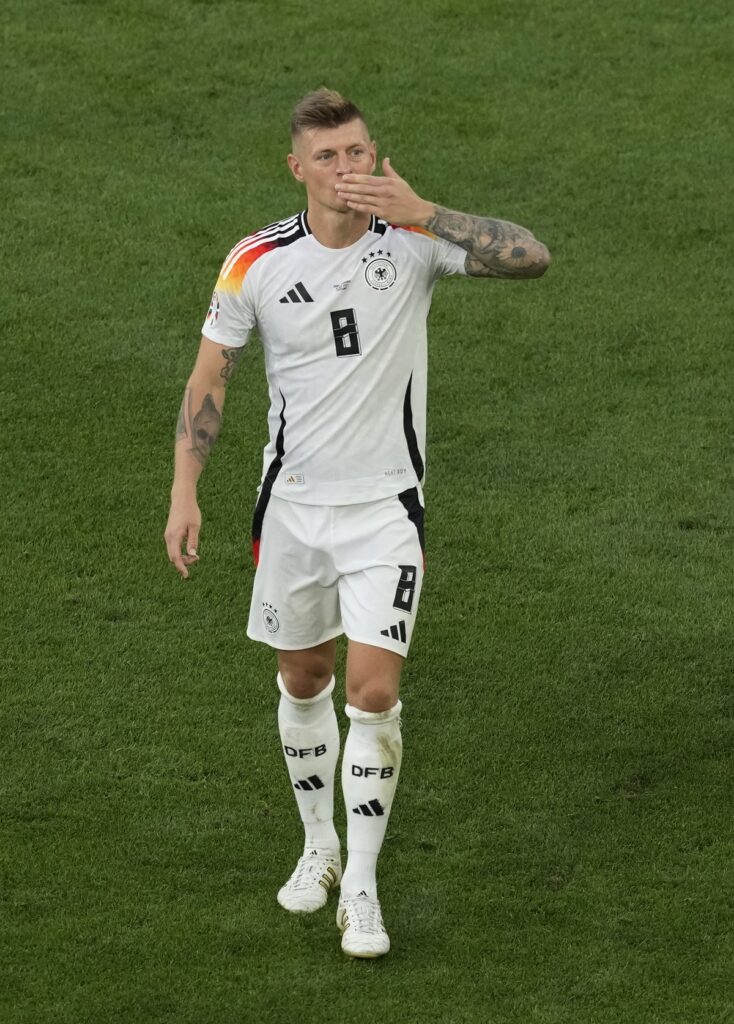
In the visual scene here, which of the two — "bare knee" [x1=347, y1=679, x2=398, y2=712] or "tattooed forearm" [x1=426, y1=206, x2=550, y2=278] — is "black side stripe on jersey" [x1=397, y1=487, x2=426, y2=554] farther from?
"tattooed forearm" [x1=426, y1=206, x2=550, y2=278]

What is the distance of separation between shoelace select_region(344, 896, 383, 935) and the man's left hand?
222cm

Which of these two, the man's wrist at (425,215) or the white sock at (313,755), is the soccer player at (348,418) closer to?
the man's wrist at (425,215)

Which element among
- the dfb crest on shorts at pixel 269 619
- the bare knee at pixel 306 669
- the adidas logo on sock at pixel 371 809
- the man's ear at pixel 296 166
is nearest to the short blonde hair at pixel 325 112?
the man's ear at pixel 296 166

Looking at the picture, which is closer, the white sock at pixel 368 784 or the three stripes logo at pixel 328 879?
the white sock at pixel 368 784

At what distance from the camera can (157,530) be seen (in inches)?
340

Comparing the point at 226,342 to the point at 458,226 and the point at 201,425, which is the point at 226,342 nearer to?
the point at 201,425

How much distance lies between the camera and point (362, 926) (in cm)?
→ 590

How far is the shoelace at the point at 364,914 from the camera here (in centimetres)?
590

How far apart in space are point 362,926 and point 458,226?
2.28 meters

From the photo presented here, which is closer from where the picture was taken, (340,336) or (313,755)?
(340,336)

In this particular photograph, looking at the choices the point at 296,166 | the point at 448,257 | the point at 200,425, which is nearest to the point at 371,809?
the point at 200,425

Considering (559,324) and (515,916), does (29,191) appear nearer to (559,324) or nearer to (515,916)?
(559,324)

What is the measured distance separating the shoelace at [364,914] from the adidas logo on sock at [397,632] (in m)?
0.89

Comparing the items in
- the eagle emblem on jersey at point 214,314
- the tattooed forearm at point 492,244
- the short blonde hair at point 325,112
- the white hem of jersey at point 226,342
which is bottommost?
the white hem of jersey at point 226,342
